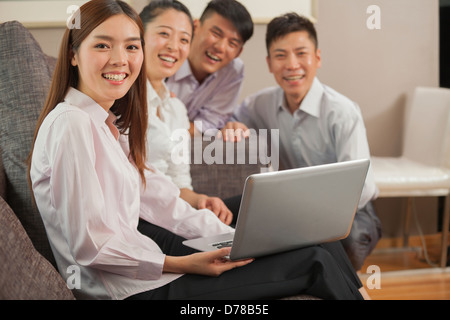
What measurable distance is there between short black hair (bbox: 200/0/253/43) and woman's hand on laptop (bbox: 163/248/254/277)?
1.14 metres

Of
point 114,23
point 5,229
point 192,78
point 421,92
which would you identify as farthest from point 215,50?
point 5,229

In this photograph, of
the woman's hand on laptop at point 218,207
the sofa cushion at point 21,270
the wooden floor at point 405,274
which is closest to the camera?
the sofa cushion at point 21,270

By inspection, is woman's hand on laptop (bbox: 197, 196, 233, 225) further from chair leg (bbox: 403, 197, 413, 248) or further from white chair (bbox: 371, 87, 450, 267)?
chair leg (bbox: 403, 197, 413, 248)

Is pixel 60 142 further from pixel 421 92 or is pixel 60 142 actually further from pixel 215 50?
pixel 421 92

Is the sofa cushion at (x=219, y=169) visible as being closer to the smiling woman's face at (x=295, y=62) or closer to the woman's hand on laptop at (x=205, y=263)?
the smiling woman's face at (x=295, y=62)

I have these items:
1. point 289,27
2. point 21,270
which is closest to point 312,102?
point 289,27

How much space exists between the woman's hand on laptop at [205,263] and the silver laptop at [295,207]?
3cm

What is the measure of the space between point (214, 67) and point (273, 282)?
46.4 inches

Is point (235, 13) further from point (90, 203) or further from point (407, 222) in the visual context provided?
point (407, 222)

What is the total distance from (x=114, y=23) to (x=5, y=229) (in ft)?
1.53

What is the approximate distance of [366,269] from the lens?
235cm

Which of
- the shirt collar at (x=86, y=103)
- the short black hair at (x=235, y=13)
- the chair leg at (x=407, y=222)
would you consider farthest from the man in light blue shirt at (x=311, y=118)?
the shirt collar at (x=86, y=103)

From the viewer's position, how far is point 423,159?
8.04ft

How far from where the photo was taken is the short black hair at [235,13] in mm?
1984
